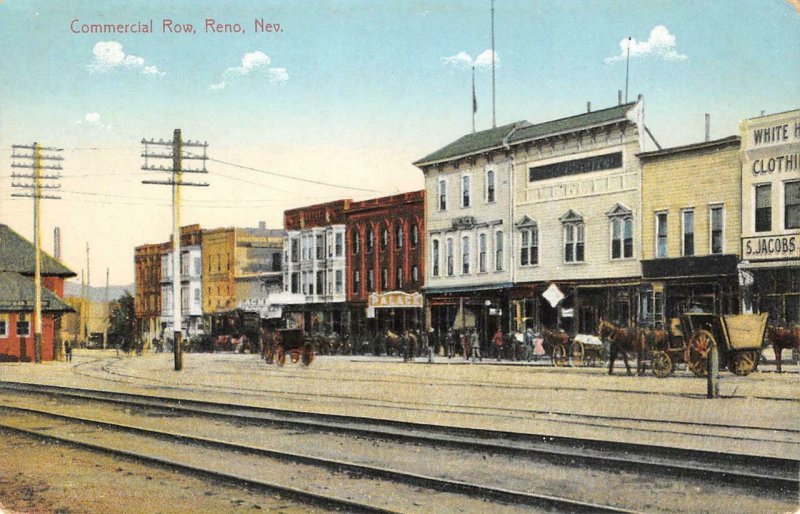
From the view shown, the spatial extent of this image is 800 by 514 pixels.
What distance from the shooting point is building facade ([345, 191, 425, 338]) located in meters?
37.4

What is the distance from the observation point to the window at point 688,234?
24.4m

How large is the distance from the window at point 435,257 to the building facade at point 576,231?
4149 mm

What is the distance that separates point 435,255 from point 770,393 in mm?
19444

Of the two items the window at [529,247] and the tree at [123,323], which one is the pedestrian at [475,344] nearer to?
the window at [529,247]

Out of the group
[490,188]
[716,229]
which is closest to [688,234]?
[716,229]

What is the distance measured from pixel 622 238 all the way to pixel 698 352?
793 cm

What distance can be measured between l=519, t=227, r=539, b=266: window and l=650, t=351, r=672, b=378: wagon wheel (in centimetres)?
908

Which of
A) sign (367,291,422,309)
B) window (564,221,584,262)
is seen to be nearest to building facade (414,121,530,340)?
sign (367,291,422,309)

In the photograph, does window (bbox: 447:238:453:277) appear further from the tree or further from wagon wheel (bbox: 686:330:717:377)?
wagon wheel (bbox: 686:330:717:377)

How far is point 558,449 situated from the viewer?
12094 mm

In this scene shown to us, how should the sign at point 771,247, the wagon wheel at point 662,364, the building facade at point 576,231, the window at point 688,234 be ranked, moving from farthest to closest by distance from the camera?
the building facade at point 576,231 → the window at point 688,234 → the wagon wheel at point 662,364 → the sign at point 771,247

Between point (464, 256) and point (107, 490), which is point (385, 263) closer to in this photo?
point (464, 256)

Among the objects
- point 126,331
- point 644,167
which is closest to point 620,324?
point 644,167

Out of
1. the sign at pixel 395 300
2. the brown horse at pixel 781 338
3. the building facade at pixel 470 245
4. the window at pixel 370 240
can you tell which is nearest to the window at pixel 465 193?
the building facade at pixel 470 245
